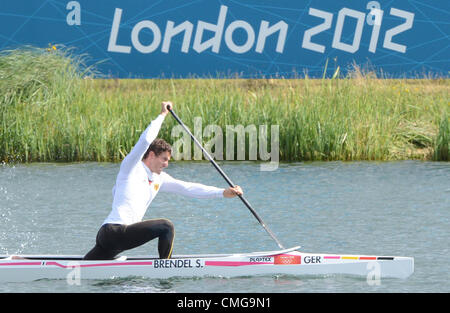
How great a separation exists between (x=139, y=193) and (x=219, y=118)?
10.1 meters

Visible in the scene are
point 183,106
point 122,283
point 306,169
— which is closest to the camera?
point 122,283

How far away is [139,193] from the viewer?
9.66 meters

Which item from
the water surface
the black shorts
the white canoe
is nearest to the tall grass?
the water surface

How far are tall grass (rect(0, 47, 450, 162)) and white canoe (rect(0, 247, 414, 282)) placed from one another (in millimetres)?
9003

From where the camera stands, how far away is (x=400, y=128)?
20.7 m

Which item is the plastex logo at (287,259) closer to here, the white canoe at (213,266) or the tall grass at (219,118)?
the white canoe at (213,266)

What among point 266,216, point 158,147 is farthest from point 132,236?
point 266,216

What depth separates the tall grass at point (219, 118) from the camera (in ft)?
64.0

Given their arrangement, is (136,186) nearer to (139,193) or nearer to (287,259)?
(139,193)

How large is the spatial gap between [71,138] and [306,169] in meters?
4.82

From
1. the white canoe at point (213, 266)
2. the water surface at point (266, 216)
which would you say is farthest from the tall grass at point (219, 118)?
the white canoe at point (213, 266)
